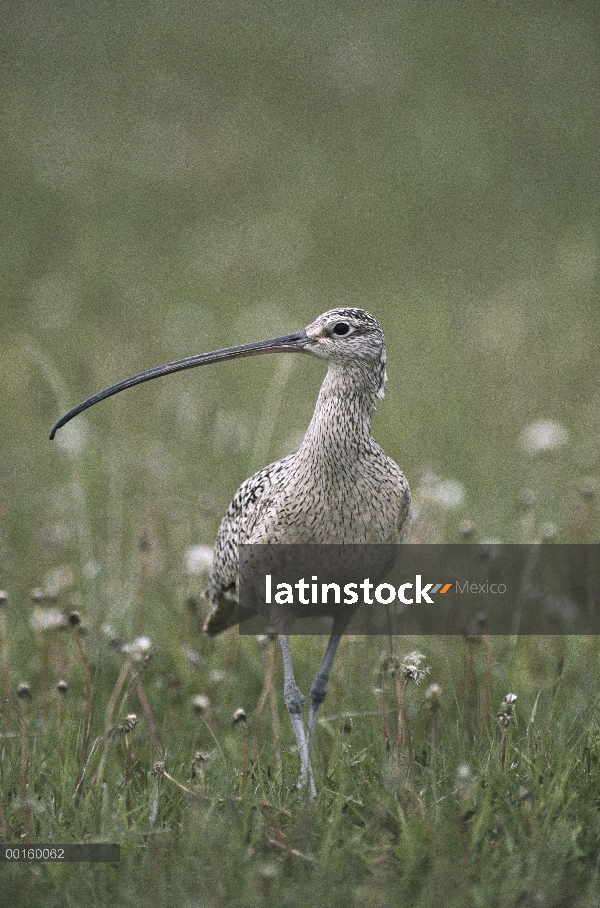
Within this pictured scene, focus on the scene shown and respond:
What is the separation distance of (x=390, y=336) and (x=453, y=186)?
154 inches

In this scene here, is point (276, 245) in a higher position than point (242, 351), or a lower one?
higher

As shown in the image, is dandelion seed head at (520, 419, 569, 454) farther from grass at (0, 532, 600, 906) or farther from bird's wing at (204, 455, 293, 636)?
bird's wing at (204, 455, 293, 636)

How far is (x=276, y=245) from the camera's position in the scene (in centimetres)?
1330

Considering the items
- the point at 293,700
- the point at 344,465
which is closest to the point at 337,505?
the point at 344,465

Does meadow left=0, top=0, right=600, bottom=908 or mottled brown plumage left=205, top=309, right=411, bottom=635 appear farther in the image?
mottled brown plumage left=205, top=309, right=411, bottom=635

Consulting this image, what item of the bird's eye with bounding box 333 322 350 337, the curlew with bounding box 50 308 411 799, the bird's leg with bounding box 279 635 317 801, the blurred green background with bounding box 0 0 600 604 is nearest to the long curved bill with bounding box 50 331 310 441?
the curlew with bounding box 50 308 411 799

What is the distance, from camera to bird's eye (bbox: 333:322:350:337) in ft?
13.8

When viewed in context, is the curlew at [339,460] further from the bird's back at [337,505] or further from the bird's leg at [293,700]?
the bird's leg at [293,700]

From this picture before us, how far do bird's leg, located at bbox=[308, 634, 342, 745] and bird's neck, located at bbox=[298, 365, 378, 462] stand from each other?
3.31ft

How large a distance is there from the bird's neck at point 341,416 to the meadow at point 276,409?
0.89 m

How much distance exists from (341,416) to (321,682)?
4.44ft

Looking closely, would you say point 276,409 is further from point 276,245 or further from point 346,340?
point 276,245

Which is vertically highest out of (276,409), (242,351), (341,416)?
(276,409)

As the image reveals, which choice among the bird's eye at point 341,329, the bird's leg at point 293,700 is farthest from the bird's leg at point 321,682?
the bird's eye at point 341,329
